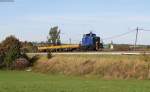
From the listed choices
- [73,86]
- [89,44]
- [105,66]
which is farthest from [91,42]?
[73,86]

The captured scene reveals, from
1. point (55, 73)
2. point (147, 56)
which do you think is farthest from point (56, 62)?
point (147, 56)

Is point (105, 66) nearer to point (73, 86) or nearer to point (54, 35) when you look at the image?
point (73, 86)

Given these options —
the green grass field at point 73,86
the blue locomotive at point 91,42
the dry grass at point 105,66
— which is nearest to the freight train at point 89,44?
the blue locomotive at point 91,42

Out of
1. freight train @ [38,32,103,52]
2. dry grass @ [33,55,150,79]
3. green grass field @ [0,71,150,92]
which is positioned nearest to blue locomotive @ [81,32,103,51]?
freight train @ [38,32,103,52]

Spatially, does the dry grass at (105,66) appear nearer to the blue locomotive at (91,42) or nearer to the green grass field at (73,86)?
the green grass field at (73,86)

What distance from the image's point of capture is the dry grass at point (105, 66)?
45.8 m

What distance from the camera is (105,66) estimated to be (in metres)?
49.9

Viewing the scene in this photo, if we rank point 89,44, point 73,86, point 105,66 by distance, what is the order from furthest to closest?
point 89,44 → point 105,66 → point 73,86

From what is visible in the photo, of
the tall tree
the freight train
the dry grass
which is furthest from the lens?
the tall tree

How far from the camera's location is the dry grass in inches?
1804

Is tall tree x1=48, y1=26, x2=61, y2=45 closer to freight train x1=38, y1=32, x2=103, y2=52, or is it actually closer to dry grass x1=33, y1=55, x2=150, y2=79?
freight train x1=38, y1=32, x2=103, y2=52

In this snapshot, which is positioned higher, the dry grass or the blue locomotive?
the blue locomotive

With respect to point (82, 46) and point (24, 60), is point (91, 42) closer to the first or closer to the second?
point (82, 46)

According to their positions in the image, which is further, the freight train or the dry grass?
the freight train
